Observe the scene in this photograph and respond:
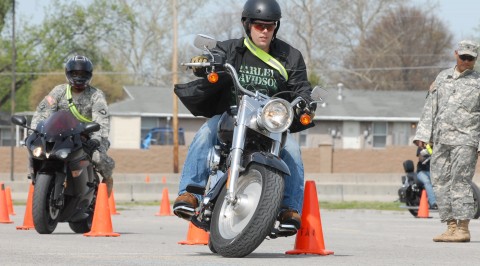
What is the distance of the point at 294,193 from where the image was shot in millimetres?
9641

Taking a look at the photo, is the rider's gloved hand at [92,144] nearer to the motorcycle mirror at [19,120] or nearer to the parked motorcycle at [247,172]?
the motorcycle mirror at [19,120]

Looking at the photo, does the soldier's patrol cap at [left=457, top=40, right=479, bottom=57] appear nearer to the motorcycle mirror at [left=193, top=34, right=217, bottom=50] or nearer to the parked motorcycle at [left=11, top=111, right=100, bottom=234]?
the parked motorcycle at [left=11, top=111, right=100, bottom=234]

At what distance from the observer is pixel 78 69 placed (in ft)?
45.0

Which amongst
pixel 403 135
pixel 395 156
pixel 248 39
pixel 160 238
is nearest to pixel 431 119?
pixel 160 238

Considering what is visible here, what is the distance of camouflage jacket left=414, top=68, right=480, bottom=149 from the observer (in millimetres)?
13094

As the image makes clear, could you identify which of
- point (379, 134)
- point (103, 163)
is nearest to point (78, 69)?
point (103, 163)

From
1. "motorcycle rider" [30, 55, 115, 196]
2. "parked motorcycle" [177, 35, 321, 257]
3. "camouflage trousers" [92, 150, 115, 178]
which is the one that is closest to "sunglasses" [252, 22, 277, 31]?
"parked motorcycle" [177, 35, 321, 257]

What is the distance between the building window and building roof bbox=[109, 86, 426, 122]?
1.85ft

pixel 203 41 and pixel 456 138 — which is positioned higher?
pixel 203 41

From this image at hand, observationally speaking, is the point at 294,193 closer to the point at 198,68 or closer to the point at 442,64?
the point at 198,68

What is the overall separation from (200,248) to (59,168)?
288cm

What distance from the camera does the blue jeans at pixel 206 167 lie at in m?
9.64

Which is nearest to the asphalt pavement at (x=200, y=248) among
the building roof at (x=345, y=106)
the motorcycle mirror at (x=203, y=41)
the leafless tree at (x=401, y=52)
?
the motorcycle mirror at (x=203, y=41)

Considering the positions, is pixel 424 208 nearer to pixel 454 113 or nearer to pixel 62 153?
pixel 454 113
